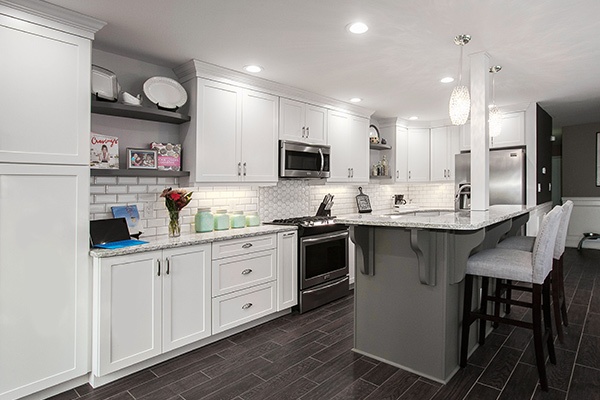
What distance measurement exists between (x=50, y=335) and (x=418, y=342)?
239 cm

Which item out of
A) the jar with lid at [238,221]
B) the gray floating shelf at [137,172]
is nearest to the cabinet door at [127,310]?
the gray floating shelf at [137,172]

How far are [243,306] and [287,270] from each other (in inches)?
24.5

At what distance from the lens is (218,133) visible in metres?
3.39

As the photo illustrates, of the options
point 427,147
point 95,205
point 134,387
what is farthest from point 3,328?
point 427,147

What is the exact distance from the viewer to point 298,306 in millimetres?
3828

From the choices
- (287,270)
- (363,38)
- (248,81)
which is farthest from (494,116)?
(287,270)

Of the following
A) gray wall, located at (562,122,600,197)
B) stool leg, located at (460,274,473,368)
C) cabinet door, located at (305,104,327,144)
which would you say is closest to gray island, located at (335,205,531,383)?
stool leg, located at (460,274,473,368)

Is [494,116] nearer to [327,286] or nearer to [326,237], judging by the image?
[326,237]

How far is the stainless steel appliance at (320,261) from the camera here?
3.81 meters

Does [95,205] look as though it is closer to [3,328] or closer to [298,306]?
[3,328]

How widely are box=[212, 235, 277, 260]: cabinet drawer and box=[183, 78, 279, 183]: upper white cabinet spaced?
23.9 inches

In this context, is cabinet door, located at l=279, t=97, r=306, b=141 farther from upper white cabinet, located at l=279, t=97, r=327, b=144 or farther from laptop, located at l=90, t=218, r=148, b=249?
laptop, located at l=90, t=218, r=148, b=249

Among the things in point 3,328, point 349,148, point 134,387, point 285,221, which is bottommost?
point 134,387

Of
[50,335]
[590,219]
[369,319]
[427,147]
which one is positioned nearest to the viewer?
[50,335]
